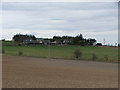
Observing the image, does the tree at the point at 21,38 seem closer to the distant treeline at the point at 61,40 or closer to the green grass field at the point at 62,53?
the distant treeline at the point at 61,40

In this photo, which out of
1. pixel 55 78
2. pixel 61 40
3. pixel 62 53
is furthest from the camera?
pixel 61 40

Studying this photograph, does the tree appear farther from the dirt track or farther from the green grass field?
the dirt track

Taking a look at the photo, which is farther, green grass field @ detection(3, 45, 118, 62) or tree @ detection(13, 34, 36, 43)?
tree @ detection(13, 34, 36, 43)

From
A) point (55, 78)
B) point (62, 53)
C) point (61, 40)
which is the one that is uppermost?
point (61, 40)

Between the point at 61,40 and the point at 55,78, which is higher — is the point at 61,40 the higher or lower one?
the higher one

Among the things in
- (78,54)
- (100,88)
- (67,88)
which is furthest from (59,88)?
(78,54)

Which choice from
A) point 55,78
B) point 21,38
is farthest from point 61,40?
point 55,78

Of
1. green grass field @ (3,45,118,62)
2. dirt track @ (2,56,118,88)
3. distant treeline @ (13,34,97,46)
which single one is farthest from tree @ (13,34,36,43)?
dirt track @ (2,56,118,88)

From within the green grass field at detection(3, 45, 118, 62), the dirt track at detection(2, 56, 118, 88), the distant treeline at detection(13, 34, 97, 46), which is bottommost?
the green grass field at detection(3, 45, 118, 62)

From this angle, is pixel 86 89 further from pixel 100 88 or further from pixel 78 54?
pixel 78 54

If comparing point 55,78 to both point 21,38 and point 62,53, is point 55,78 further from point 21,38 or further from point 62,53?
point 21,38

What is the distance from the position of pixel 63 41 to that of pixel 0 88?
121m

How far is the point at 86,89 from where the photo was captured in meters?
16.9

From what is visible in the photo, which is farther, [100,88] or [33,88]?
[100,88]
